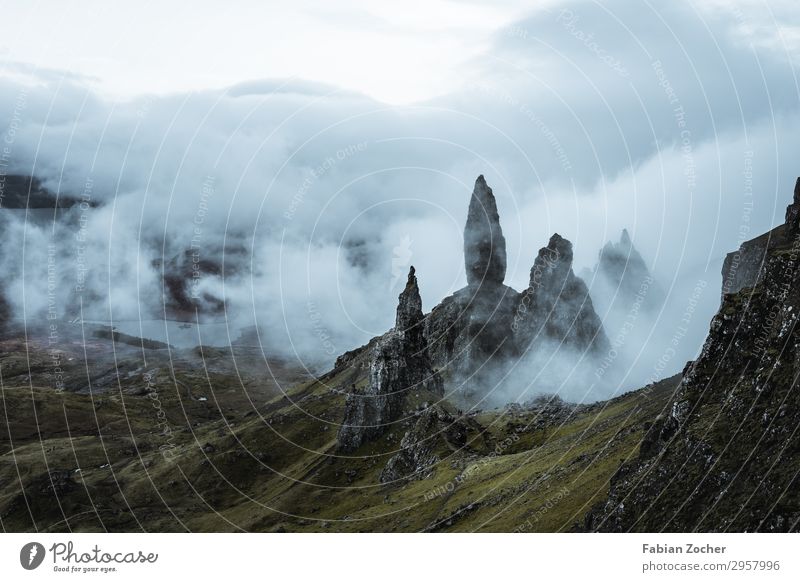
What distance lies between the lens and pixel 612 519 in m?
88.6

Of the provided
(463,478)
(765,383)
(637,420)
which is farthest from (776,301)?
(463,478)

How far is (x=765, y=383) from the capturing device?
79562 mm

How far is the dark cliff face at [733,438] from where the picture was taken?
2899 inches

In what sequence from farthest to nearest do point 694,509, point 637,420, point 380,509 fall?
point 380,509 → point 637,420 → point 694,509

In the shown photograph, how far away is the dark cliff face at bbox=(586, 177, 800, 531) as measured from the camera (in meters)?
73.6

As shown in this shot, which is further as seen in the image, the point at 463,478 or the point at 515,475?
the point at 463,478

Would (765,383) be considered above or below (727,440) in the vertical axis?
above

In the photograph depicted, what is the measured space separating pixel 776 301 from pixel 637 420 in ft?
304

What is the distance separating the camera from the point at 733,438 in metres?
79.6
